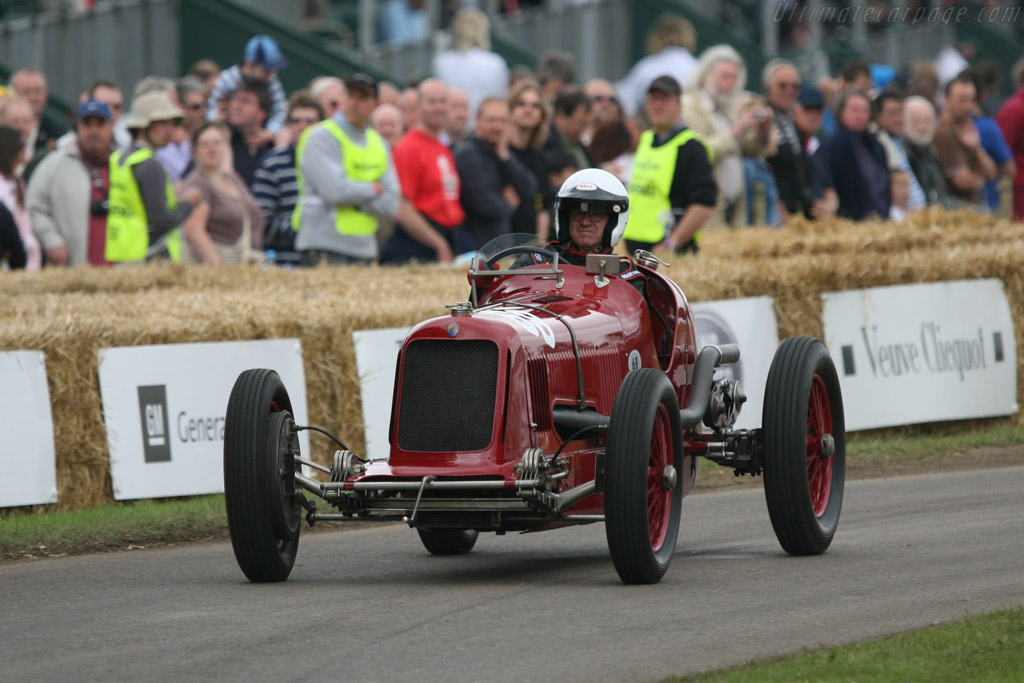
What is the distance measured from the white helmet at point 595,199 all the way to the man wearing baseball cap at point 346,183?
5.08m

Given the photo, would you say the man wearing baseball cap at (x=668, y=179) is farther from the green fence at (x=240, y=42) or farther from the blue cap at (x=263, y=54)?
the green fence at (x=240, y=42)

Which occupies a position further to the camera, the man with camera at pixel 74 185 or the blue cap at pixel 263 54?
the blue cap at pixel 263 54

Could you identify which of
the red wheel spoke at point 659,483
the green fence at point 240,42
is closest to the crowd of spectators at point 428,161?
the green fence at point 240,42

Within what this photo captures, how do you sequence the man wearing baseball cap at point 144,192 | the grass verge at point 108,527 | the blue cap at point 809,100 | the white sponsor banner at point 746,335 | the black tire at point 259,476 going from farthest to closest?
the blue cap at point 809,100, the man wearing baseball cap at point 144,192, the white sponsor banner at point 746,335, the grass verge at point 108,527, the black tire at point 259,476

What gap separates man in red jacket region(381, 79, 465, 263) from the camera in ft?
46.3

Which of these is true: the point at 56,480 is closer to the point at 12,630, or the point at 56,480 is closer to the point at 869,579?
the point at 12,630

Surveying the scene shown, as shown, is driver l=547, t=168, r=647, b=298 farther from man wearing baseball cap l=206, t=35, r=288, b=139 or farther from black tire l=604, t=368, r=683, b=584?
man wearing baseball cap l=206, t=35, r=288, b=139

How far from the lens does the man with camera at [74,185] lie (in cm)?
1311

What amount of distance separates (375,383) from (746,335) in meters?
2.88

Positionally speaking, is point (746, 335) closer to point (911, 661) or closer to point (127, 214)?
point (127, 214)

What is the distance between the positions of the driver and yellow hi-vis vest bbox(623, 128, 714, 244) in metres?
4.05

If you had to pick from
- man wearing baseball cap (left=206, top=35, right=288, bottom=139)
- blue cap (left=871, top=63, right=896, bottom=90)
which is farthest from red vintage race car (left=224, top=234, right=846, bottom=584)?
blue cap (left=871, top=63, right=896, bottom=90)

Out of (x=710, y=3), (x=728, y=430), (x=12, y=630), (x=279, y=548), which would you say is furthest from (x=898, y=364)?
(x=710, y=3)

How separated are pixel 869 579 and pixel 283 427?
2578 mm
